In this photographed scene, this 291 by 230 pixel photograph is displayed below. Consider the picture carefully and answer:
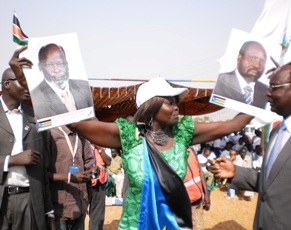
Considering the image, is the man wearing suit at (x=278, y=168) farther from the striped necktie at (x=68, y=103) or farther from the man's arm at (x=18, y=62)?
the man's arm at (x=18, y=62)

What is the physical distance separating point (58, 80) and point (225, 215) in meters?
5.48

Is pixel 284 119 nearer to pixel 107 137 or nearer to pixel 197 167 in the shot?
pixel 107 137

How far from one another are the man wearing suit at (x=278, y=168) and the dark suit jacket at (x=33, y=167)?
1698 mm

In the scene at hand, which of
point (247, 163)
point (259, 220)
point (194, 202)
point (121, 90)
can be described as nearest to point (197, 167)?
point (194, 202)

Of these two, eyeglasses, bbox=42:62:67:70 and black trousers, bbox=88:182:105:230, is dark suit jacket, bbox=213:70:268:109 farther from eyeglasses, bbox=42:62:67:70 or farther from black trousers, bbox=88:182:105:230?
black trousers, bbox=88:182:105:230

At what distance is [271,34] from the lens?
7.78 feet

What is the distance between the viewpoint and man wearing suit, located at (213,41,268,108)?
6.75 ft

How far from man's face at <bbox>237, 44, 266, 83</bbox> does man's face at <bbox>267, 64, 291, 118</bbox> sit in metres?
0.13

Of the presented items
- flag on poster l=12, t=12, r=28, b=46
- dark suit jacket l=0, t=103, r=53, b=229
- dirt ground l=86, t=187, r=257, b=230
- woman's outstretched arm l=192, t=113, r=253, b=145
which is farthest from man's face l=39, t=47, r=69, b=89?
dirt ground l=86, t=187, r=257, b=230

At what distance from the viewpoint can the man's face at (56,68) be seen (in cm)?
186

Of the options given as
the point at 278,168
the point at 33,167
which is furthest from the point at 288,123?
the point at 33,167

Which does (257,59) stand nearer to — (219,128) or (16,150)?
(219,128)

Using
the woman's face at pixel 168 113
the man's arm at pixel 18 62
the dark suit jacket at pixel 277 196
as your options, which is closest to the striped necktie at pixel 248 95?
the dark suit jacket at pixel 277 196

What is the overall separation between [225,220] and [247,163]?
3344 mm
